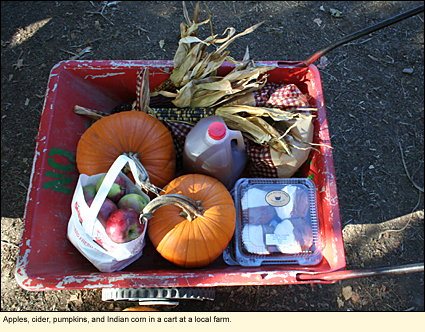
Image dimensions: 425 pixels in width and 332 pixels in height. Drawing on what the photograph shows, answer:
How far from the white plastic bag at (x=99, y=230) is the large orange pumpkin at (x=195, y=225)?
0.13 m

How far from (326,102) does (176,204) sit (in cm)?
218

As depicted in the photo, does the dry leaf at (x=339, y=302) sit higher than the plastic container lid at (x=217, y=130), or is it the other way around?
the plastic container lid at (x=217, y=130)

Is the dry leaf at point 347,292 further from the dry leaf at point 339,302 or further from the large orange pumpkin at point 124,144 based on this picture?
the large orange pumpkin at point 124,144

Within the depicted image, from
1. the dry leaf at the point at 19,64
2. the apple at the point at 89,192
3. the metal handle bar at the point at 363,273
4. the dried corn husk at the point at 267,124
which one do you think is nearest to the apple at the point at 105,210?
the apple at the point at 89,192

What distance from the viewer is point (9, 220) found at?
243cm

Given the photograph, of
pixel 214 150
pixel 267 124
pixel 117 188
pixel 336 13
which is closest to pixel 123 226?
pixel 117 188

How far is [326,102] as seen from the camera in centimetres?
288

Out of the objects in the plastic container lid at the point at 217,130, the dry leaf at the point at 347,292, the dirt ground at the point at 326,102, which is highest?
the plastic container lid at the point at 217,130

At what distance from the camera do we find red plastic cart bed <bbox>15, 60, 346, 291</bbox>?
1.46m

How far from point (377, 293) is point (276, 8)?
302 centimetres

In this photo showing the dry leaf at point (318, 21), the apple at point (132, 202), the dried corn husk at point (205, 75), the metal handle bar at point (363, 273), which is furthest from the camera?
the dry leaf at point (318, 21)

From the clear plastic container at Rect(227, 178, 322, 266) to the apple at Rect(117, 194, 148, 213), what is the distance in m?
0.63

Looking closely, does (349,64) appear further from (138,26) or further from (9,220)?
(9,220)

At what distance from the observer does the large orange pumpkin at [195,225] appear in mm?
1514
